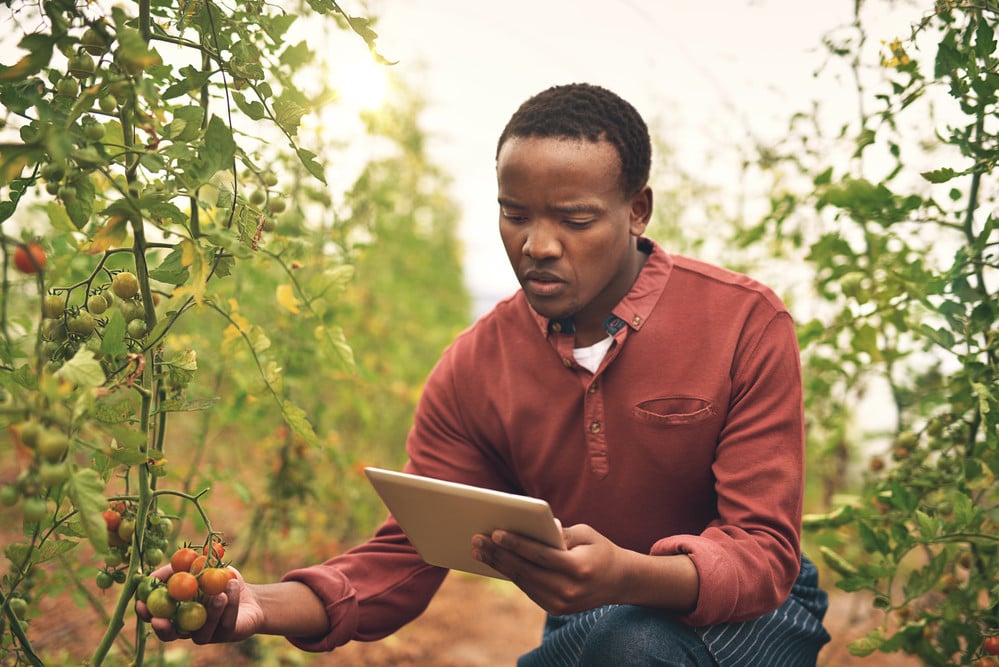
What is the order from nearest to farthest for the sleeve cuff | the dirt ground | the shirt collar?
1. the sleeve cuff
2. the shirt collar
3. the dirt ground

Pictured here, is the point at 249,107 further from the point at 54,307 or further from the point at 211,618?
the point at 211,618

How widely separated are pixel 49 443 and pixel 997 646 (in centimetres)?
162

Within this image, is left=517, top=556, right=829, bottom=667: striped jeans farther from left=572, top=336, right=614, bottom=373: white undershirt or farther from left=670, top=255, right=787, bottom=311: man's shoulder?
left=670, top=255, right=787, bottom=311: man's shoulder

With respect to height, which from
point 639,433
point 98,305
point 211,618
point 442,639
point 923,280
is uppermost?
point 923,280

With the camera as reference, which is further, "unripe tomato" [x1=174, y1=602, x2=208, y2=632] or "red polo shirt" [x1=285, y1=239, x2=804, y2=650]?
"red polo shirt" [x1=285, y1=239, x2=804, y2=650]

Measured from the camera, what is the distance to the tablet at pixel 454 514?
1.23 m

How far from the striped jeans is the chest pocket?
1.26 feet

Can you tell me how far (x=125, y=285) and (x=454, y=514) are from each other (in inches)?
24.5

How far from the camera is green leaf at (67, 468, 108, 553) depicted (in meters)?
0.94

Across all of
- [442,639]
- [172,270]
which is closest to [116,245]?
[172,270]

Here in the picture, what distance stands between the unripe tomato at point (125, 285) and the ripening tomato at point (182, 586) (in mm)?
422

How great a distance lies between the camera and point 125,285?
1.22m

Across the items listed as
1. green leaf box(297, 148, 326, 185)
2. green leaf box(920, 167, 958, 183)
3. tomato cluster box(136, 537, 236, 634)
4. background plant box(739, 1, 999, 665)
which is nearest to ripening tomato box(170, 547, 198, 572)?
tomato cluster box(136, 537, 236, 634)

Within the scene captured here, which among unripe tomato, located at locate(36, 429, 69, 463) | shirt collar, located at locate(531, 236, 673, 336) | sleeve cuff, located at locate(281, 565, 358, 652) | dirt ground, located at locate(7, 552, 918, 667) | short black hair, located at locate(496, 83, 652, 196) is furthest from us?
dirt ground, located at locate(7, 552, 918, 667)
